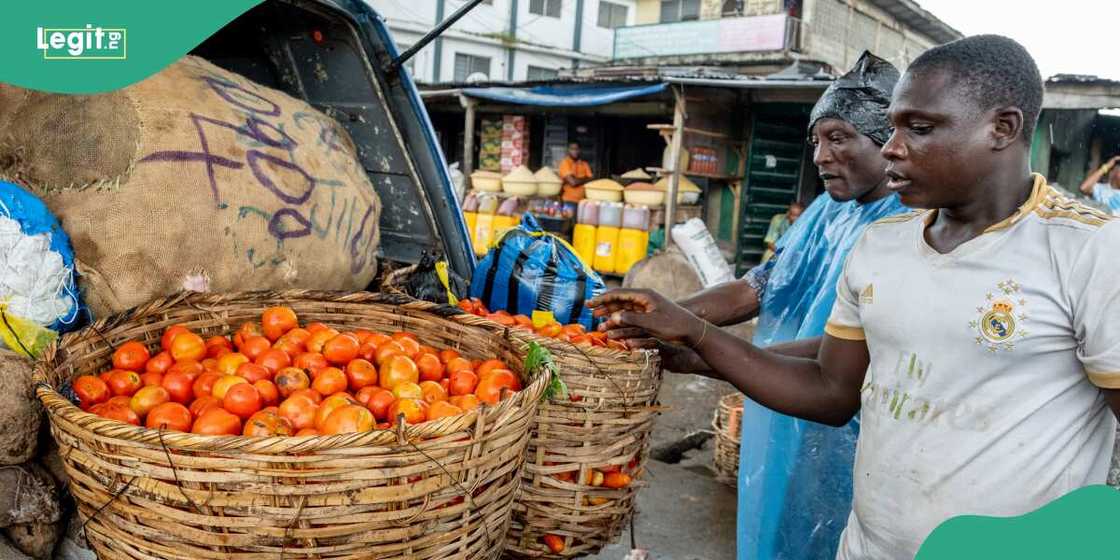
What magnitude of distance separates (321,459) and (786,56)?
17079 millimetres

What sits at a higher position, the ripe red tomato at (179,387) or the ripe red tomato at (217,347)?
the ripe red tomato at (217,347)

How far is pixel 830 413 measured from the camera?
67.7 inches

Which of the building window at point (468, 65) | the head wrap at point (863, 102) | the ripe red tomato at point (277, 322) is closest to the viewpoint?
the ripe red tomato at point (277, 322)

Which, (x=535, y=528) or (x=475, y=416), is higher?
(x=475, y=416)

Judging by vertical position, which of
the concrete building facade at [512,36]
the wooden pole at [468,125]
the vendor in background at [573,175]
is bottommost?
the vendor in background at [573,175]

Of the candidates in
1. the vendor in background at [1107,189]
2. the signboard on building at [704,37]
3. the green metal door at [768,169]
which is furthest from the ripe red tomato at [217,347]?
the signboard on building at [704,37]

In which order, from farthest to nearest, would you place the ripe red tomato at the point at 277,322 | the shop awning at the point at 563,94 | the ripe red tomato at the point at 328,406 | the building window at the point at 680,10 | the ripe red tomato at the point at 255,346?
the building window at the point at 680,10, the shop awning at the point at 563,94, the ripe red tomato at the point at 277,322, the ripe red tomato at the point at 255,346, the ripe red tomato at the point at 328,406

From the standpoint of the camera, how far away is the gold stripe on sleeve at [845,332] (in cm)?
159

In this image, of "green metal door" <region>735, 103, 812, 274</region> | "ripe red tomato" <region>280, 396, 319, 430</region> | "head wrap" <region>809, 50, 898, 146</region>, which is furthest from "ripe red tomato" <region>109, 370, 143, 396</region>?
"green metal door" <region>735, 103, 812, 274</region>

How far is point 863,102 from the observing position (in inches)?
86.0

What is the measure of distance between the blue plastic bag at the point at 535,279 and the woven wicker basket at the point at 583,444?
2.47 feet

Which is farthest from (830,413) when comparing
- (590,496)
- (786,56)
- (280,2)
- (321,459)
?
(786,56)

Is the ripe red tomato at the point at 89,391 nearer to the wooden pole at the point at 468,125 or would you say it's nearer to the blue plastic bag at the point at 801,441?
the blue plastic bag at the point at 801,441

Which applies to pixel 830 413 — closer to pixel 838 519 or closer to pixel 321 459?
pixel 838 519
